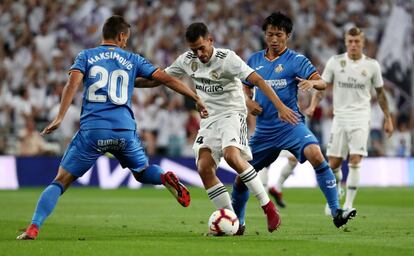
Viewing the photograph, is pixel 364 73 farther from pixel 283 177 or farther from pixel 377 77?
pixel 283 177

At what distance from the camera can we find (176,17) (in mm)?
26297

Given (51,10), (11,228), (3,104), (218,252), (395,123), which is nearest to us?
(218,252)

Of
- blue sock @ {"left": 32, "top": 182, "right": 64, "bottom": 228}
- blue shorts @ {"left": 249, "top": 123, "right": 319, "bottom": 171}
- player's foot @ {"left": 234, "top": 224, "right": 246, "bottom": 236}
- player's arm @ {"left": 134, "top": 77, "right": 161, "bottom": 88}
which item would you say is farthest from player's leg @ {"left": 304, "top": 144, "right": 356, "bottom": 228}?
blue sock @ {"left": 32, "top": 182, "right": 64, "bottom": 228}

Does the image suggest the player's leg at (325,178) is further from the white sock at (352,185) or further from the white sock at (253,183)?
the white sock at (352,185)

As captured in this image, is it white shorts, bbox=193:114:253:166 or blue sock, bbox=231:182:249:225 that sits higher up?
white shorts, bbox=193:114:253:166

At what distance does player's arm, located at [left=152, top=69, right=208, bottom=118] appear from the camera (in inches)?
383

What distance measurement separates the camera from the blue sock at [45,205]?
9609 millimetres

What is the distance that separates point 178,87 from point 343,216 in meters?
2.45

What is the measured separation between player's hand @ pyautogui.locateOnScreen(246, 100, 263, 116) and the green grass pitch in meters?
1.38

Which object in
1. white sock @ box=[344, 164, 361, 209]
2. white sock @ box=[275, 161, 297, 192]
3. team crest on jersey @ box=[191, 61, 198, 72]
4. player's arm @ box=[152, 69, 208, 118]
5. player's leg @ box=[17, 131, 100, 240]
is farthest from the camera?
white sock @ box=[275, 161, 297, 192]

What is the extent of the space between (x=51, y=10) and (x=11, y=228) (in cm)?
1420

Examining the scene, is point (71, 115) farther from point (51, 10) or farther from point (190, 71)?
point (190, 71)

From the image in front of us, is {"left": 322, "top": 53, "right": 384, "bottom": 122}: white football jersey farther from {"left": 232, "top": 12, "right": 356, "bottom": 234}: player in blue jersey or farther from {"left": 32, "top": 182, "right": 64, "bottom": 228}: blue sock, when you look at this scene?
{"left": 32, "top": 182, "right": 64, "bottom": 228}: blue sock

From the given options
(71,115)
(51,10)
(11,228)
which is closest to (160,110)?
(71,115)
